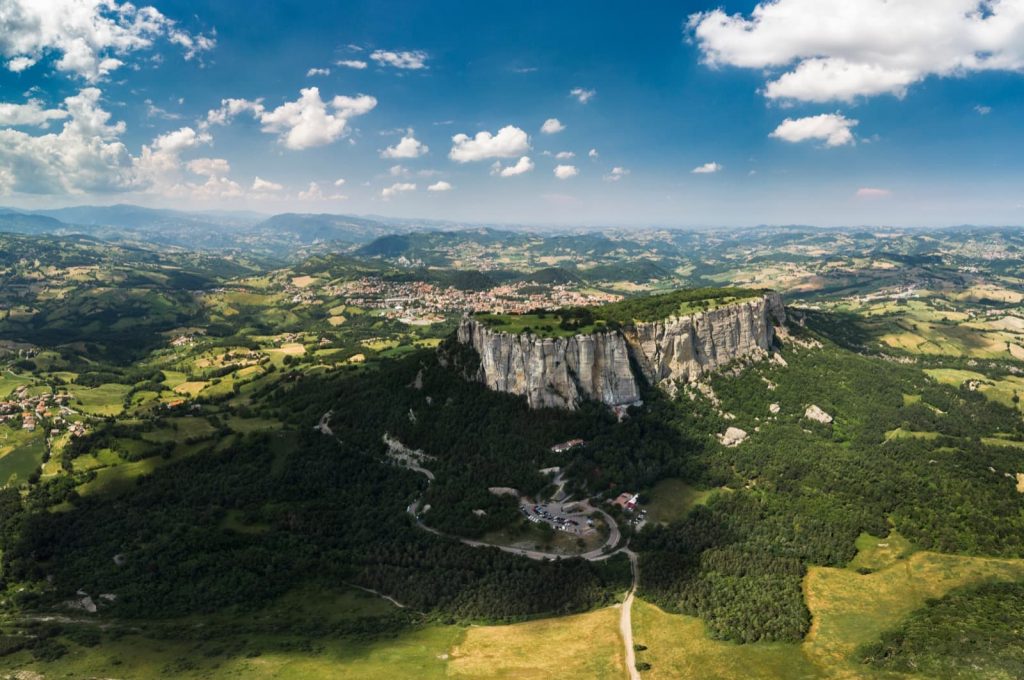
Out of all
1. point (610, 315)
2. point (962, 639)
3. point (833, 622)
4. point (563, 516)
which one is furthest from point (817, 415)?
point (563, 516)

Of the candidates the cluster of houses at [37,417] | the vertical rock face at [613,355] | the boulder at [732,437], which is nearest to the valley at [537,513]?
the vertical rock face at [613,355]

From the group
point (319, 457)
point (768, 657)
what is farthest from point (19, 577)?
point (768, 657)

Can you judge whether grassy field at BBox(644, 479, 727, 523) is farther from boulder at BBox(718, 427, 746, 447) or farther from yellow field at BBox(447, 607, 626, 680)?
yellow field at BBox(447, 607, 626, 680)

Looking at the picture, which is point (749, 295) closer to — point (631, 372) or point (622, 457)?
point (631, 372)

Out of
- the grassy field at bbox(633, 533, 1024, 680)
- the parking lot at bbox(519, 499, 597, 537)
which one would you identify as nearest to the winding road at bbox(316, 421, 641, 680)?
the grassy field at bbox(633, 533, 1024, 680)

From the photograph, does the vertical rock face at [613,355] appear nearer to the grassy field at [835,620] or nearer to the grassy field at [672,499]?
the grassy field at [672,499]
